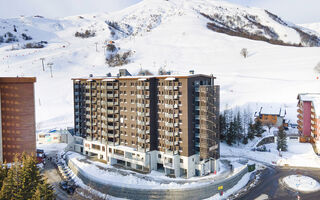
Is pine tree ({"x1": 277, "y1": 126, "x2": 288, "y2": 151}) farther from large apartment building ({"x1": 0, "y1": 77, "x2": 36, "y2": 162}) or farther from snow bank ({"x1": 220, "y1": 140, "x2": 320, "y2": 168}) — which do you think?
large apartment building ({"x1": 0, "y1": 77, "x2": 36, "y2": 162})

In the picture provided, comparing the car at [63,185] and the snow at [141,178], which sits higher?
the snow at [141,178]

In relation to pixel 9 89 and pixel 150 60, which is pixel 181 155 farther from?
pixel 150 60

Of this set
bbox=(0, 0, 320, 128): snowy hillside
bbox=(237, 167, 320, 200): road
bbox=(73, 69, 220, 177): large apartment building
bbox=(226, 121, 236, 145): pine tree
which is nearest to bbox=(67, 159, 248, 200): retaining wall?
bbox=(237, 167, 320, 200): road

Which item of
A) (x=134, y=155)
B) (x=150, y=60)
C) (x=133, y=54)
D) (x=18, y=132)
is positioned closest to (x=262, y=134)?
(x=134, y=155)

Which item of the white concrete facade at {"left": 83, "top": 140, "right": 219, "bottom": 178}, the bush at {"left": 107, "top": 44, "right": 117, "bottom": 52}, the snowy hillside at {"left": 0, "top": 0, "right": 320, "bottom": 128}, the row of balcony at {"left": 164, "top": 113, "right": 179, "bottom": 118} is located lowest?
the white concrete facade at {"left": 83, "top": 140, "right": 219, "bottom": 178}

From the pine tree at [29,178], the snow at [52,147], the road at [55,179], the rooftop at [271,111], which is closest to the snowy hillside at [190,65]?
the rooftop at [271,111]

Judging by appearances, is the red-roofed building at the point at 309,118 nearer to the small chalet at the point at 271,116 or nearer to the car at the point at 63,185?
the small chalet at the point at 271,116
